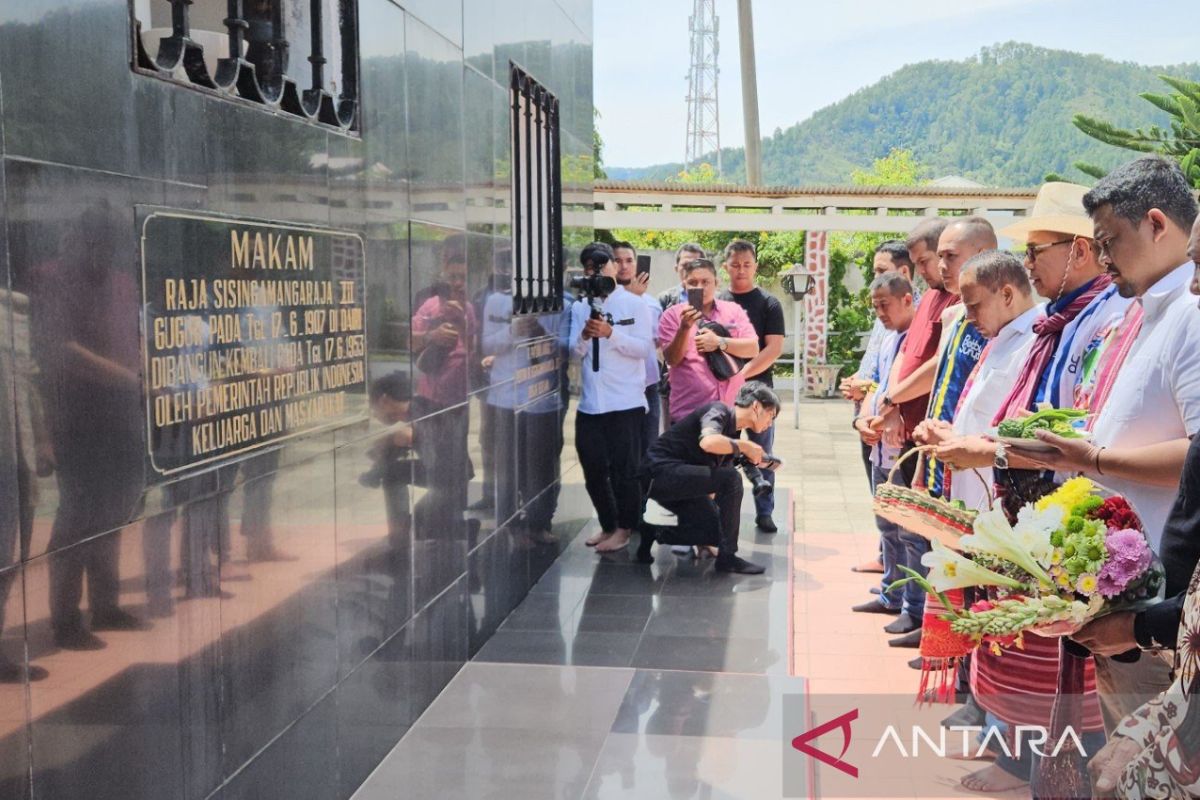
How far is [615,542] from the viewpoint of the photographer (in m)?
6.32

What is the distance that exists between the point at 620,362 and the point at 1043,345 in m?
3.08

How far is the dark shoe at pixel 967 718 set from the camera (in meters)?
3.94

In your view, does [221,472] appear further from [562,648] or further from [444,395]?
[562,648]

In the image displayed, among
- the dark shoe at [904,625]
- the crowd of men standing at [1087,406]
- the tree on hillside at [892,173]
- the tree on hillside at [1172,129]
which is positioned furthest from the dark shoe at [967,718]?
the tree on hillside at [892,173]

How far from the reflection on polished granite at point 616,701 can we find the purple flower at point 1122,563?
5.04ft

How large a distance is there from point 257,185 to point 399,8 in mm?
1182

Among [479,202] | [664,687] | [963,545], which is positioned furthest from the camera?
[479,202]

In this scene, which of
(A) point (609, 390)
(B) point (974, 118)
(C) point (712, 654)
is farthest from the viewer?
(B) point (974, 118)

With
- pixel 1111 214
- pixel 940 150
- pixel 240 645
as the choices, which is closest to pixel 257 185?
pixel 240 645

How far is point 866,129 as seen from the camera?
14075 cm

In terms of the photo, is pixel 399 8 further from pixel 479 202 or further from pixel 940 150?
pixel 940 150

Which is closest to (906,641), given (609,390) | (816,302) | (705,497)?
(705,497)

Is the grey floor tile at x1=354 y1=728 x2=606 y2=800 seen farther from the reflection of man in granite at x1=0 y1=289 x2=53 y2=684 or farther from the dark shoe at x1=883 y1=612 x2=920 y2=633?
the dark shoe at x1=883 y1=612 x2=920 y2=633

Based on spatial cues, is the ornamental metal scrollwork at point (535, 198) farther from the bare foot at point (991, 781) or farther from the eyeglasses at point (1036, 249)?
the bare foot at point (991, 781)
